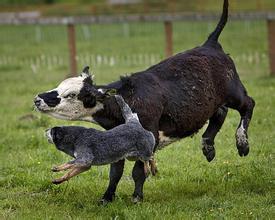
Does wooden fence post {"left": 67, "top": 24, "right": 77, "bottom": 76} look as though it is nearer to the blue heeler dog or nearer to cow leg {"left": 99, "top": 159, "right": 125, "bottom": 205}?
cow leg {"left": 99, "top": 159, "right": 125, "bottom": 205}

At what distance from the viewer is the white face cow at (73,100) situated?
22.6ft

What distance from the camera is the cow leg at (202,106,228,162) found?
8.55 meters

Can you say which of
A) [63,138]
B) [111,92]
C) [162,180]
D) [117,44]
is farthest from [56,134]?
[117,44]

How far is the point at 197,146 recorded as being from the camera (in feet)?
33.2

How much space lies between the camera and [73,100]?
701cm

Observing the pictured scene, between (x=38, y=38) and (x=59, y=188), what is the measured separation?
24.7 m

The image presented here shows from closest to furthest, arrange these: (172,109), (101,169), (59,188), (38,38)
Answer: (172,109) → (59,188) → (101,169) → (38,38)

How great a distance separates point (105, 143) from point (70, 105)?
1.84 feet

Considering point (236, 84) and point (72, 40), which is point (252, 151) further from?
point (72, 40)

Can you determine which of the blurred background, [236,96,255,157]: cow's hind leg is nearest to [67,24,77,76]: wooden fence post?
the blurred background

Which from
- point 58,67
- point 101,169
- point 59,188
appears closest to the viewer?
point 59,188

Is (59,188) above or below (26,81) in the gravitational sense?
above

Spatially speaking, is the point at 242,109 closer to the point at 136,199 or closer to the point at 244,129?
the point at 244,129

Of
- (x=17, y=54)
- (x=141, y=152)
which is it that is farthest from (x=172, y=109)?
(x=17, y=54)
